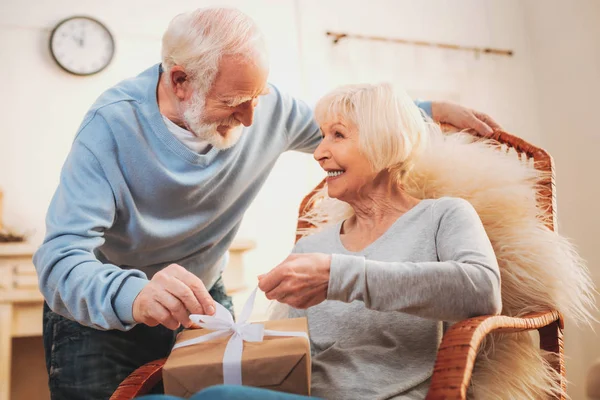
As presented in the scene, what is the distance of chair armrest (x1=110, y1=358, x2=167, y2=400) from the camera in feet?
A: 3.63

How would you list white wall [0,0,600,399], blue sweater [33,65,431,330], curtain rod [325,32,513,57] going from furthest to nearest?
curtain rod [325,32,513,57] → white wall [0,0,600,399] → blue sweater [33,65,431,330]

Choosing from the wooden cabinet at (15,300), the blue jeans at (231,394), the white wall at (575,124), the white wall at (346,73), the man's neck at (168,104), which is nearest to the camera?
the blue jeans at (231,394)

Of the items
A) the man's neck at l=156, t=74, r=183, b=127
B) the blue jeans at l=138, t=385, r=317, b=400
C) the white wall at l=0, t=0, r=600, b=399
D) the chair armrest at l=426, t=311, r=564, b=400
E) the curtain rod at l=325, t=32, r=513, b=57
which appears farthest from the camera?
the curtain rod at l=325, t=32, r=513, b=57

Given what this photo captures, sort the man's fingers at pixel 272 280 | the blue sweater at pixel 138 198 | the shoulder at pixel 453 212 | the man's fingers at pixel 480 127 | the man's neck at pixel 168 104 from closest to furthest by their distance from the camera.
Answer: the man's fingers at pixel 272 280, the blue sweater at pixel 138 198, the shoulder at pixel 453 212, the man's neck at pixel 168 104, the man's fingers at pixel 480 127

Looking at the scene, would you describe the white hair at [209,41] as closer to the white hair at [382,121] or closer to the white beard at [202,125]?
the white beard at [202,125]

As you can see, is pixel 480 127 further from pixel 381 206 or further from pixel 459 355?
pixel 459 355

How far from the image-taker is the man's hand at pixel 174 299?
96 cm

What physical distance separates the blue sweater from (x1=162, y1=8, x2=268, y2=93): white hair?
123mm

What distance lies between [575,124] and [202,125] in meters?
→ 2.94

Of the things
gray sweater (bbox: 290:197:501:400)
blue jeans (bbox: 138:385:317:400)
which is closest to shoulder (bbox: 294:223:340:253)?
gray sweater (bbox: 290:197:501:400)

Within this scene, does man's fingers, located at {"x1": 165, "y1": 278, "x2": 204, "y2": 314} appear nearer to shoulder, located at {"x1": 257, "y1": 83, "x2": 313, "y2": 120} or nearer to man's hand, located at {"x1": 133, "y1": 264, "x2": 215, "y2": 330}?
man's hand, located at {"x1": 133, "y1": 264, "x2": 215, "y2": 330}

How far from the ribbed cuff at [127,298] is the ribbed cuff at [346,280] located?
12.8 inches

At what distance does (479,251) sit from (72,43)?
2.87 meters

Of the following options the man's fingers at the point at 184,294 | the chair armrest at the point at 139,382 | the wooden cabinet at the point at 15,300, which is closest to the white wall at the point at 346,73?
the wooden cabinet at the point at 15,300
